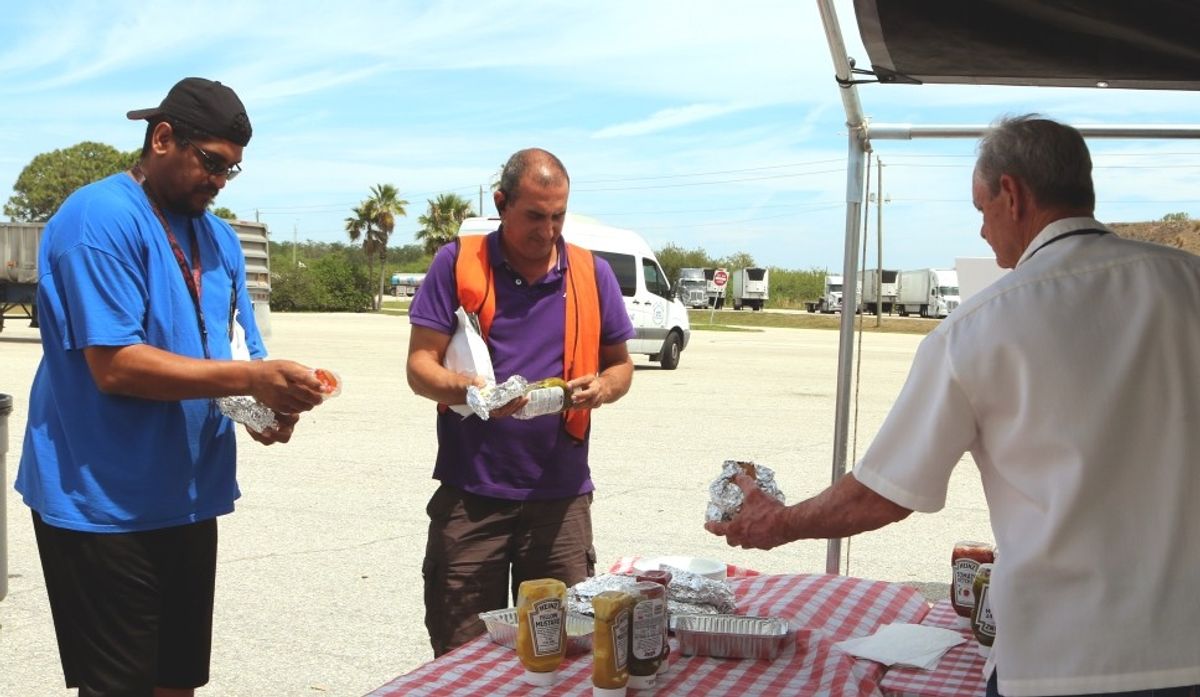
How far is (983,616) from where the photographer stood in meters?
2.93

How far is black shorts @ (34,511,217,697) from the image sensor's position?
8.48 ft

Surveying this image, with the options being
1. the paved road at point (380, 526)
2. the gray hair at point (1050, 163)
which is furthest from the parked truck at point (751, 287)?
the gray hair at point (1050, 163)

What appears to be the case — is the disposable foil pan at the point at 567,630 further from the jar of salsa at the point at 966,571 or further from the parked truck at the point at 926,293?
the parked truck at the point at 926,293

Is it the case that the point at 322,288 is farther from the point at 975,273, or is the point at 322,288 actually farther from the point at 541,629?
the point at 541,629

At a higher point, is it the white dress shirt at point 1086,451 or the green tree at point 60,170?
the green tree at point 60,170

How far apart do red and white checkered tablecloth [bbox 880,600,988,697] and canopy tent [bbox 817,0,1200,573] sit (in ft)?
5.79

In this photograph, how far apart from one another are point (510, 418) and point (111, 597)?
1246mm

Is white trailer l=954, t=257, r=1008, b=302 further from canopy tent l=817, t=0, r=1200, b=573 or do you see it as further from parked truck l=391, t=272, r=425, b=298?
parked truck l=391, t=272, r=425, b=298

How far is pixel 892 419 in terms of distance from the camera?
2.08 metres

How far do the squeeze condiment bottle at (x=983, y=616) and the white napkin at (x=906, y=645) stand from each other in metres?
0.11

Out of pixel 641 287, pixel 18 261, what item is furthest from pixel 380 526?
pixel 18 261

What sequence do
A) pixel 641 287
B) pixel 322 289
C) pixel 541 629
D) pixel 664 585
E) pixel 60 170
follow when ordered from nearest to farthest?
pixel 541 629
pixel 664 585
pixel 641 287
pixel 322 289
pixel 60 170

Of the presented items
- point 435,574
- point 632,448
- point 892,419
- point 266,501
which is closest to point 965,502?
point 632,448

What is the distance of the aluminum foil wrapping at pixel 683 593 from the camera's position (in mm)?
2975
